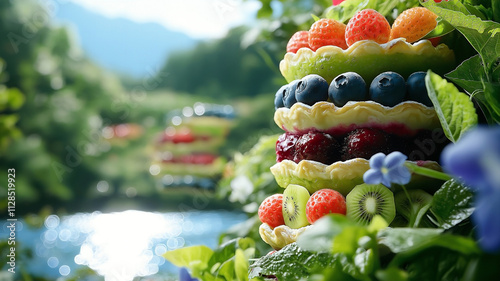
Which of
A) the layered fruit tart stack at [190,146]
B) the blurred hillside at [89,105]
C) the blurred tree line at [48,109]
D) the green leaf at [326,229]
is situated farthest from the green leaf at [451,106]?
the blurred tree line at [48,109]

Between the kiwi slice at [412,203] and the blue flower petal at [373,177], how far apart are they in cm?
7

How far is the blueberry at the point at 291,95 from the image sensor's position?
0.50 meters

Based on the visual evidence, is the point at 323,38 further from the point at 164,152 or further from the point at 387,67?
the point at 164,152

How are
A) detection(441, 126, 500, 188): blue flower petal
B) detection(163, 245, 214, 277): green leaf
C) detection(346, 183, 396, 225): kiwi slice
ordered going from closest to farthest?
detection(441, 126, 500, 188): blue flower petal → detection(346, 183, 396, 225): kiwi slice → detection(163, 245, 214, 277): green leaf

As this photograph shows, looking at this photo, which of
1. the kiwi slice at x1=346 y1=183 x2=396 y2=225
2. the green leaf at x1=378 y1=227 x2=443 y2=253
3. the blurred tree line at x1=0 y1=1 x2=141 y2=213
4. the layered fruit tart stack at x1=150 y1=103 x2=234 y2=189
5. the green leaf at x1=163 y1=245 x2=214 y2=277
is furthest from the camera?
the blurred tree line at x1=0 y1=1 x2=141 y2=213

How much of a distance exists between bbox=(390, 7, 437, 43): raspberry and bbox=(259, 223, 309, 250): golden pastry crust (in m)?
0.22

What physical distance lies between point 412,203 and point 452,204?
54 millimetres

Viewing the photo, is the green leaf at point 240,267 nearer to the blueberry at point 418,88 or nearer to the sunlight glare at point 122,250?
the blueberry at point 418,88

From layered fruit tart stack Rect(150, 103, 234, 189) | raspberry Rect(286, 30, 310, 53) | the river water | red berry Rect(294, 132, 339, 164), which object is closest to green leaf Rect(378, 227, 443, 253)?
red berry Rect(294, 132, 339, 164)

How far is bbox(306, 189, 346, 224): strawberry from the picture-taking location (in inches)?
17.6

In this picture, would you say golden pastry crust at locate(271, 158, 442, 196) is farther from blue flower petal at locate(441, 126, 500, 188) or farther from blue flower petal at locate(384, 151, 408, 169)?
blue flower petal at locate(441, 126, 500, 188)

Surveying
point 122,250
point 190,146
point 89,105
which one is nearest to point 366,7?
point 122,250

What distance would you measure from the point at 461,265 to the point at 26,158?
5.82m

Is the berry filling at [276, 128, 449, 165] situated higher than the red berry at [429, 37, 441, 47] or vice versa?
the red berry at [429, 37, 441, 47]
